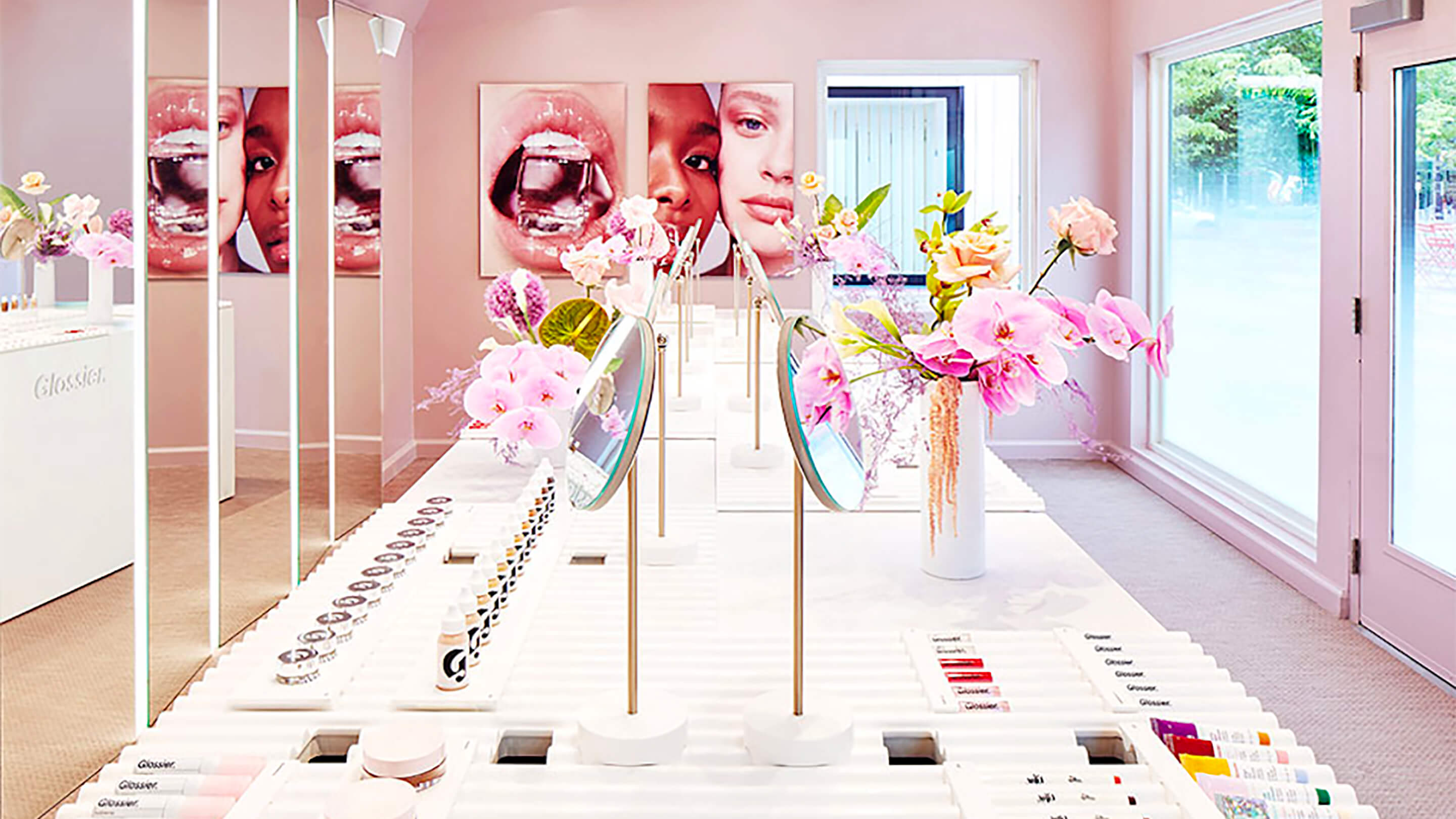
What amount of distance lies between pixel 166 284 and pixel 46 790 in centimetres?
110

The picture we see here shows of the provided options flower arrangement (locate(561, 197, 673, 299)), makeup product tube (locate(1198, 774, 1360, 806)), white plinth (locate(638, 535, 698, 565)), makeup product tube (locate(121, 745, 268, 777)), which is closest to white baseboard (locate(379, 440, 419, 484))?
flower arrangement (locate(561, 197, 673, 299))

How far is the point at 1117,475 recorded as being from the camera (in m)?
5.93

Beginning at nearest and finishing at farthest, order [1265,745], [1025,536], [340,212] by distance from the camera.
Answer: [1265,745] < [1025,536] < [340,212]

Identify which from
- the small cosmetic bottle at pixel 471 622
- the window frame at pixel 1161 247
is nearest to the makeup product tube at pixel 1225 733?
the small cosmetic bottle at pixel 471 622

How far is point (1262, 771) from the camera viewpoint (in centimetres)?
121

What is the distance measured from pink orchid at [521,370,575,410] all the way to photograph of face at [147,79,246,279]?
1.45 metres

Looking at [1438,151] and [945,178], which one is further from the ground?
[945,178]

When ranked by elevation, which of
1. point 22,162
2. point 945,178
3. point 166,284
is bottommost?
point 166,284

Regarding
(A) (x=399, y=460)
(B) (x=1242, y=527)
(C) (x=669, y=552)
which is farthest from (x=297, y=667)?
(A) (x=399, y=460)

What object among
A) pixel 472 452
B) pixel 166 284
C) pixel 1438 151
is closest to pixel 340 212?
pixel 166 284

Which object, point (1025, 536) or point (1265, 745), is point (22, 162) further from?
point (1265, 745)

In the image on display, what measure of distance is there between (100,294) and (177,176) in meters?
0.39

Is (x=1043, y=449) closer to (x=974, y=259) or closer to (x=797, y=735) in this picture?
(x=974, y=259)

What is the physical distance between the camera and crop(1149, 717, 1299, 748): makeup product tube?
49.9 inches
